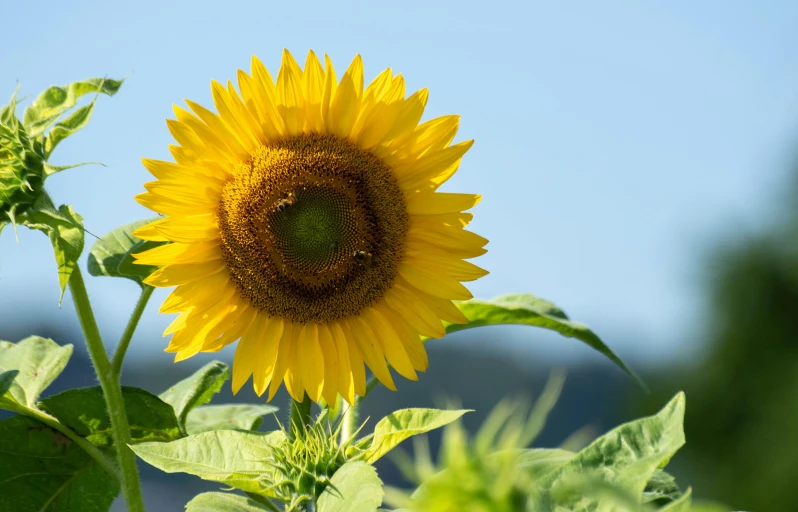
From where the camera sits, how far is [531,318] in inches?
56.1

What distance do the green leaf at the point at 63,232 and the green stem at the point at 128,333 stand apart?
122mm

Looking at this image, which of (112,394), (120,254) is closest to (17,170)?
(120,254)

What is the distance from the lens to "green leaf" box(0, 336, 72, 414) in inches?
52.6

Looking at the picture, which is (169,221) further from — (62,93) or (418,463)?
(418,463)

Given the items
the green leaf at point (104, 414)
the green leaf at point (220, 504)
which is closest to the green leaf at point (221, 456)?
the green leaf at point (220, 504)

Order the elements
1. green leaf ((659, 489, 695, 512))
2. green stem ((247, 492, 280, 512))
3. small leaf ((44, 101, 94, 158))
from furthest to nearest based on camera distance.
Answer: small leaf ((44, 101, 94, 158)) → green stem ((247, 492, 280, 512)) → green leaf ((659, 489, 695, 512))

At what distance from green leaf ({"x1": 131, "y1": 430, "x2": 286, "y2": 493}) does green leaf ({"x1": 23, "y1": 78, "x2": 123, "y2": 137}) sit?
0.51 meters

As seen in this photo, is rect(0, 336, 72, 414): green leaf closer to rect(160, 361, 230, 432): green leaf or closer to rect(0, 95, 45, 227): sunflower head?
rect(160, 361, 230, 432): green leaf

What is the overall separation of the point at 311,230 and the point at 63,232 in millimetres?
447

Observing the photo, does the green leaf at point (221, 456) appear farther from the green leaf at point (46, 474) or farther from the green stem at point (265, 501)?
the green leaf at point (46, 474)

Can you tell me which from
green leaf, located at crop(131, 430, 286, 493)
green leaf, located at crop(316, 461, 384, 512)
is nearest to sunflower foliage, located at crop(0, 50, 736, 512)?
green leaf, located at crop(131, 430, 286, 493)

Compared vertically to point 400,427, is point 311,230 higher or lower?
higher

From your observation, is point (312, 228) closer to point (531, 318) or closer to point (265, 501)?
point (531, 318)

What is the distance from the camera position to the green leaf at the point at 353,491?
27.2 inches
